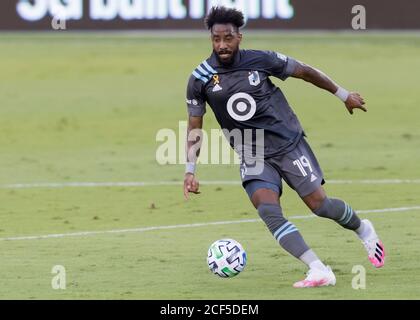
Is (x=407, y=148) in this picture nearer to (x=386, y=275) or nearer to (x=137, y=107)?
(x=137, y=107)

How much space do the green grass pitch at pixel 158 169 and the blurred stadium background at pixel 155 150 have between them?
0.13 ft

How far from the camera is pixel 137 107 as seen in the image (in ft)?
91.9

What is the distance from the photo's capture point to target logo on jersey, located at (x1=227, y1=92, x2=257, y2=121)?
37.9 ft

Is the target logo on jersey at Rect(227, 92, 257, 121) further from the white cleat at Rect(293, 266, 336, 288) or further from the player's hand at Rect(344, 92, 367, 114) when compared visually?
the white cleat at Rect(293, 266, 336, 288)

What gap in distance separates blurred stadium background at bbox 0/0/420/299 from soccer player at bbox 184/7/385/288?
758mm

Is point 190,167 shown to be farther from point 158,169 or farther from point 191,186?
point 158,169

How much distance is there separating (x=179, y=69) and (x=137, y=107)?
5.02 metres

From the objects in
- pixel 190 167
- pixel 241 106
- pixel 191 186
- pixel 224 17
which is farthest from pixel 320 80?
pixel 191 186

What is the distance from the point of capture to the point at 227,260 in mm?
11578

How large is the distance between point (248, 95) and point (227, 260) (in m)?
1.53

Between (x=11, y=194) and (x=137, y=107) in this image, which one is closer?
(x=11, y=194)

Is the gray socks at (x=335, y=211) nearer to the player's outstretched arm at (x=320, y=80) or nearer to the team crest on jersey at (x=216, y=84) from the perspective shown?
the player's outstretched arm at (x=320, y=80)

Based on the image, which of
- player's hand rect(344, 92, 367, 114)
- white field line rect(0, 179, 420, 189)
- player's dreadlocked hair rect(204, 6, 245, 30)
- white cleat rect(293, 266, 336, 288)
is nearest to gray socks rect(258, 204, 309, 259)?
white cleat rect(293, 266, 336, 288)
